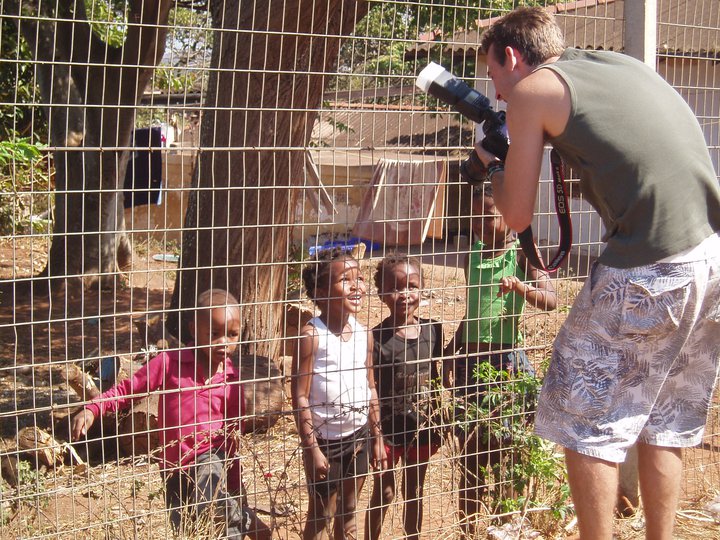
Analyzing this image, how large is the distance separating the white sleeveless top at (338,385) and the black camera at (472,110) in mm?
907

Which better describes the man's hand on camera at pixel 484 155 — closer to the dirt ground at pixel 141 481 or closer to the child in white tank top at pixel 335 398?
the dirt ground at pixel 141 481

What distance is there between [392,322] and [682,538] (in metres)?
1.61

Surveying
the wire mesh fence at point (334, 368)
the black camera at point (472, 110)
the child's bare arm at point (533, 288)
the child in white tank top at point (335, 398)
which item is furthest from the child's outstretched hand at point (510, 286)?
the black camera at point (472, 110)

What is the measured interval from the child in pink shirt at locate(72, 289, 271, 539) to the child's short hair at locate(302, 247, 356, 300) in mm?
376

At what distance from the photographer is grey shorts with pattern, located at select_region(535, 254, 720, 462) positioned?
238 cm

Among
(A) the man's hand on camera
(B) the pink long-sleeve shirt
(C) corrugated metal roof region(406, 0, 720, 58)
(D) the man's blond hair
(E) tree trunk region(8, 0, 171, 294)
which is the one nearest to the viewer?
(D) the man's blond hair

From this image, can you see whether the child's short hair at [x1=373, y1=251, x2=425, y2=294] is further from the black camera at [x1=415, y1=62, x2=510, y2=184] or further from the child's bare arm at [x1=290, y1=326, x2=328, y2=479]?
the black camera at [x1=415, y1=62, x2=510, y2=184]

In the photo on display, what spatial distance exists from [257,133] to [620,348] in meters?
2.44

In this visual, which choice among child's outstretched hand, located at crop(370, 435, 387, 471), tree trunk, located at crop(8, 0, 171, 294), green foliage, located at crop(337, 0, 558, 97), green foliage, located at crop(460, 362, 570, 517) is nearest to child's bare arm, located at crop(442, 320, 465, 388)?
green foliage, located at crop(460, 362, 570, 517)

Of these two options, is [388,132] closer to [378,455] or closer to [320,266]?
[320,266]

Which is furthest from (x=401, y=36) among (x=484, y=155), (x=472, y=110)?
(x=484, y=155)

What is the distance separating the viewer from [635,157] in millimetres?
2316

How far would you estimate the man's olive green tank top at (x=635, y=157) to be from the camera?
2318 mm

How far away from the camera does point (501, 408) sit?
347cm
